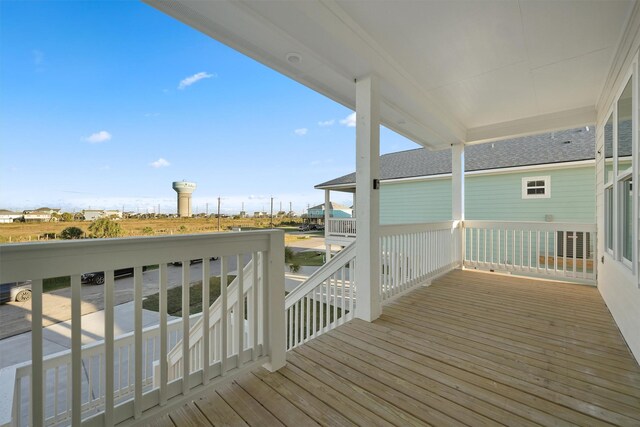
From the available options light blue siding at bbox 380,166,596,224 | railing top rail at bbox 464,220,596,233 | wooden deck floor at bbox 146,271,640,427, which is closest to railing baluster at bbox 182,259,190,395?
wooden deck floor at bbox 146,271,640,427

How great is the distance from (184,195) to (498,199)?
25.8 feet

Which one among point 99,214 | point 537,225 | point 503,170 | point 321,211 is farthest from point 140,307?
point 321,211

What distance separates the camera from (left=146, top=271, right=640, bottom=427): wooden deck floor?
1535 mm

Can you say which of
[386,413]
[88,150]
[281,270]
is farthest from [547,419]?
[88,150]

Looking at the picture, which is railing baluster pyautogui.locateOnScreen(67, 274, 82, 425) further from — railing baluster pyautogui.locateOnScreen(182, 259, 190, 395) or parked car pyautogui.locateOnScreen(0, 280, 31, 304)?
railing baluster pyautogui.locateOnScreen(182, 259, 190, 395)

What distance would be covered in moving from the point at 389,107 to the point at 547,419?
3.35 m

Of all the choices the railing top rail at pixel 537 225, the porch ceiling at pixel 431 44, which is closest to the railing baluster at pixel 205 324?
the porch ceiling at pixel 431 44

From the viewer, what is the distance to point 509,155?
25.3ft

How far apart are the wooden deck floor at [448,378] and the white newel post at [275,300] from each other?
0.14 m

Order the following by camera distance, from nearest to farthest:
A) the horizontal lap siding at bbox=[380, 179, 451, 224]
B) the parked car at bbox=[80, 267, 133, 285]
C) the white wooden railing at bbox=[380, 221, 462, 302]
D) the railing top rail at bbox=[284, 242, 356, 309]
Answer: the parked car at bbox=[80, 267, 133, 285] → the railing top rail at bbox=[284, 242, 356, 309] → the white wooden railing at bbox=[380, 221, 462, 302] → the horizontal lap siding at bbox=[380, 179, 451, 224]

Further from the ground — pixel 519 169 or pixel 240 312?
pixel 519 169

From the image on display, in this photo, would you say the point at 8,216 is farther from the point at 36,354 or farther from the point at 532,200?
the point at 532,200

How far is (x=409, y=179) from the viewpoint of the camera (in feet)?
29.4

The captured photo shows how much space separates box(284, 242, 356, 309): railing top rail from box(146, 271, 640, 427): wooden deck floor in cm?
63
